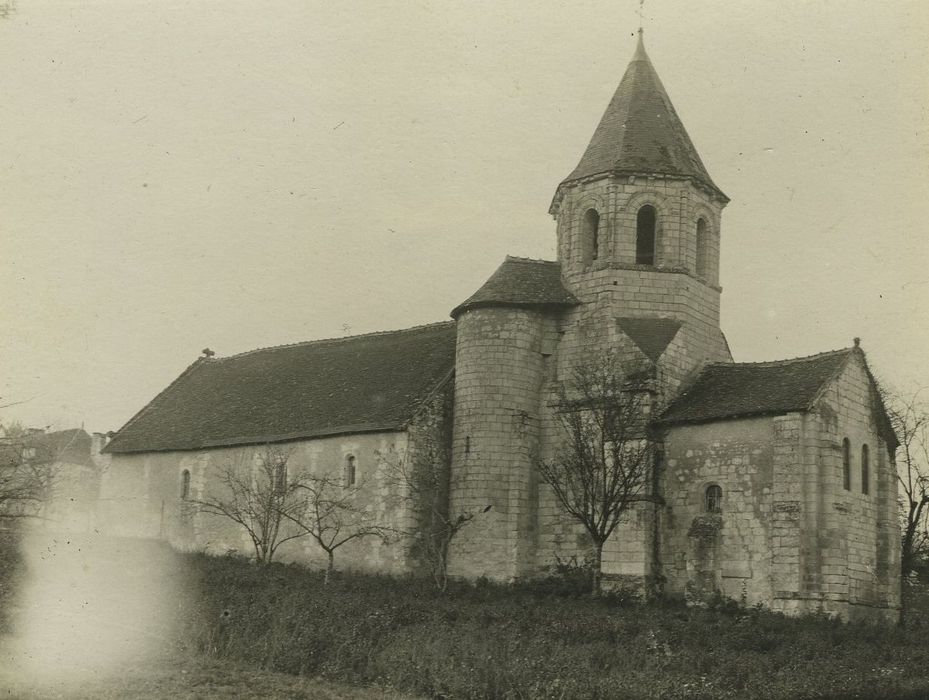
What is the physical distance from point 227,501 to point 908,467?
932 inches

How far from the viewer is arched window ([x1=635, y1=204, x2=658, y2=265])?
3170 cm

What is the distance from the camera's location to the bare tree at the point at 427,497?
29609 mm

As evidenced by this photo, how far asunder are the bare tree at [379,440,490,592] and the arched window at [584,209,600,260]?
6.88m

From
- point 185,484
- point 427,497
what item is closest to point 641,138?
point 427,497

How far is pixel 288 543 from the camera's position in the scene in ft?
108

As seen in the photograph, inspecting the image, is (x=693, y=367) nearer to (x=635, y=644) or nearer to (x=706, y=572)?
(x=706, y=572)

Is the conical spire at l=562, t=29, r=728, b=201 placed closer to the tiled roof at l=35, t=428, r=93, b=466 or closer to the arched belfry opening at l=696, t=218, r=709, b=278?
the arched belfry opening at l=696, t=218, r=709, b=278

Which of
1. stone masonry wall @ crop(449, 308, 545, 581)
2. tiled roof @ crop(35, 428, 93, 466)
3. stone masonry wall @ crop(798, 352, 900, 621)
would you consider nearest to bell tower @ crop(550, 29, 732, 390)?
stone masonry wall @ crop(449, 308, 545, 581)

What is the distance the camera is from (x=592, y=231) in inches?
1255

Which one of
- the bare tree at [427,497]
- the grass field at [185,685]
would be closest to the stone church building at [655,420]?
the bare tree at [427,497]

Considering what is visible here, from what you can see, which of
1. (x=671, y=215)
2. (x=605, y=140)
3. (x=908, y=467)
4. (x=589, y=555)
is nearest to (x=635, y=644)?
(x=589, y=555)

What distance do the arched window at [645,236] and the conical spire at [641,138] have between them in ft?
4.22

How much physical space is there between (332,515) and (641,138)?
45.8 feet

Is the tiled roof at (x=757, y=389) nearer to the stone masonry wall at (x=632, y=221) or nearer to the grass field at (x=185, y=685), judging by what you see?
the stone masonry wall at (x=632, y=221)
